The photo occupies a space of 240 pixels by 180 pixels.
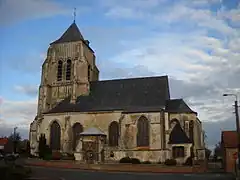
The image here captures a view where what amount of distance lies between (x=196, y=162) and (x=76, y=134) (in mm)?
17346

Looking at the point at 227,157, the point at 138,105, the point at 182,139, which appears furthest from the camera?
the point at 138,105

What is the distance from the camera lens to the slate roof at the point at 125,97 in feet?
140

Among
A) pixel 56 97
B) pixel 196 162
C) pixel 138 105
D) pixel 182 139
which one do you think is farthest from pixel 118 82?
pixel 196 162

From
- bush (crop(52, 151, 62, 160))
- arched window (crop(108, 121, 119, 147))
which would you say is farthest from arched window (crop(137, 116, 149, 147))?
bush (crop(52, 151, 62, 160))

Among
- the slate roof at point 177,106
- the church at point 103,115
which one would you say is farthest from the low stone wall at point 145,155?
the slate roof at point 177,106

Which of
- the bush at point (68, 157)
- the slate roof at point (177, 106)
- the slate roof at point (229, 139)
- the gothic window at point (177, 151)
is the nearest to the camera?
the slate roof at point (229, 139)

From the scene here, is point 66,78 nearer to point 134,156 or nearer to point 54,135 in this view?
point 54,135

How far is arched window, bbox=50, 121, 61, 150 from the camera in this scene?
44.6 m

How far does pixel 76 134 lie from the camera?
44.3 metres

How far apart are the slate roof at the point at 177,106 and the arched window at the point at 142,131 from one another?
3.53m

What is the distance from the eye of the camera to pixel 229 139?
37594 mm

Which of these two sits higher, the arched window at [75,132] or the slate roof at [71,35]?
the slate roof at [71,35]

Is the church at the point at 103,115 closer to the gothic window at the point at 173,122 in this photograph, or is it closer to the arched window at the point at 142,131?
the arched window at the point at 142,131

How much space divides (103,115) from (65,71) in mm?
10803
